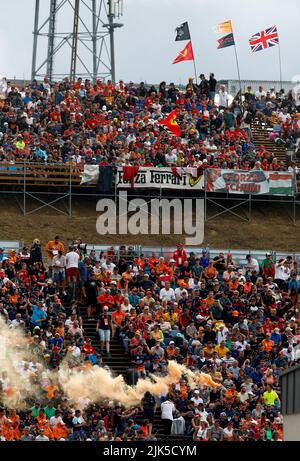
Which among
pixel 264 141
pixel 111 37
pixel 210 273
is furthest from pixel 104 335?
pixel 111 37

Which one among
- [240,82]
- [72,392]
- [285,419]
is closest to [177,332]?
[72,392]

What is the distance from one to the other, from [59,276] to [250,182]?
11034 mm

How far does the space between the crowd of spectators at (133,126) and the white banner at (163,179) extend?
28 cm

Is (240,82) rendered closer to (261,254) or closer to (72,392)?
(261,254)

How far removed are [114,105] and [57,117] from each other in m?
2.94

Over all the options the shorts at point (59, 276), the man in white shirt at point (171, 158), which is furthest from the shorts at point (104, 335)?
the man in white shirt at point (171, 158)

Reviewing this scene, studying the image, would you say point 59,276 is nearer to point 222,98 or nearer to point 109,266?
point 109,266

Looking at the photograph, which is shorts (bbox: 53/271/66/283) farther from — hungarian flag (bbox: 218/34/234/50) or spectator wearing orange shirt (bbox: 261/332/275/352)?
hungarian flag (bbox: 218/34/234/50)

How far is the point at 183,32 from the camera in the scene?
55.9 metres

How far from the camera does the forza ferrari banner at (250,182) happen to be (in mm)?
48688

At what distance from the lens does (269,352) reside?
38562 millimetres

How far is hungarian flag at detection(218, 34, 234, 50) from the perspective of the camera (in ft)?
183

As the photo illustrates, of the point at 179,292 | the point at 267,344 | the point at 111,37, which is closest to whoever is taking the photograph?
the point at 267,344

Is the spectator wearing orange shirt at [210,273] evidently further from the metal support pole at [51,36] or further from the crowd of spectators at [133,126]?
the metal support pole at [51,36]
